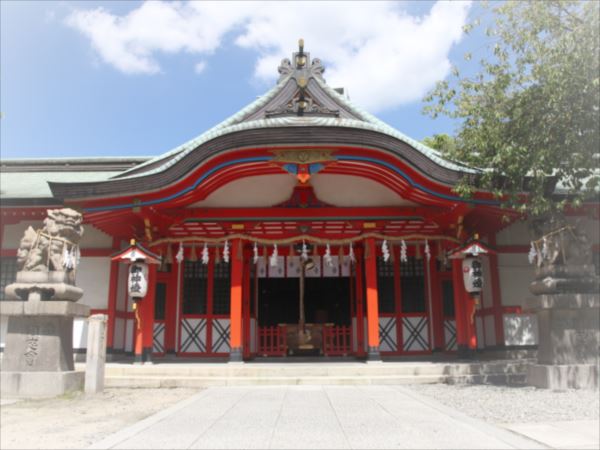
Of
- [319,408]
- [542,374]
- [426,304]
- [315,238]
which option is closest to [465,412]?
[319,408]

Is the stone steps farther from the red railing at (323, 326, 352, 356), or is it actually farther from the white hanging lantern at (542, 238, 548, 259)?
the red railing at (323, 326, 352, 356)

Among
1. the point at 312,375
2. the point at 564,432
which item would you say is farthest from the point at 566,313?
the point at 312,375

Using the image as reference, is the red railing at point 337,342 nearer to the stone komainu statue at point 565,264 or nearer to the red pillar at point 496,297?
the red pillar at point 496,297

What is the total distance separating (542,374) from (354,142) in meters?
5.65

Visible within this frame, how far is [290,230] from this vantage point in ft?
45.7

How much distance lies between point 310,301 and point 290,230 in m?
6.46

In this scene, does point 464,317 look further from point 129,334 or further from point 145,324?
point 129,334

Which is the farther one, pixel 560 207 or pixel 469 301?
pixel 469 301

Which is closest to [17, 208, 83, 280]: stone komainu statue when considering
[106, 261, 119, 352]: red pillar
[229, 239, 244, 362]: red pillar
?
[229, 239, 244, 362]: red pillar

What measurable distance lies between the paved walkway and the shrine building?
4.26m

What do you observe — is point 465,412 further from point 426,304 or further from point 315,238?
point 426,304

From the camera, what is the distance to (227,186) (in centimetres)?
1216

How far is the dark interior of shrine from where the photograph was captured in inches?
716

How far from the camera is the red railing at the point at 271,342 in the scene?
14.9 metres
